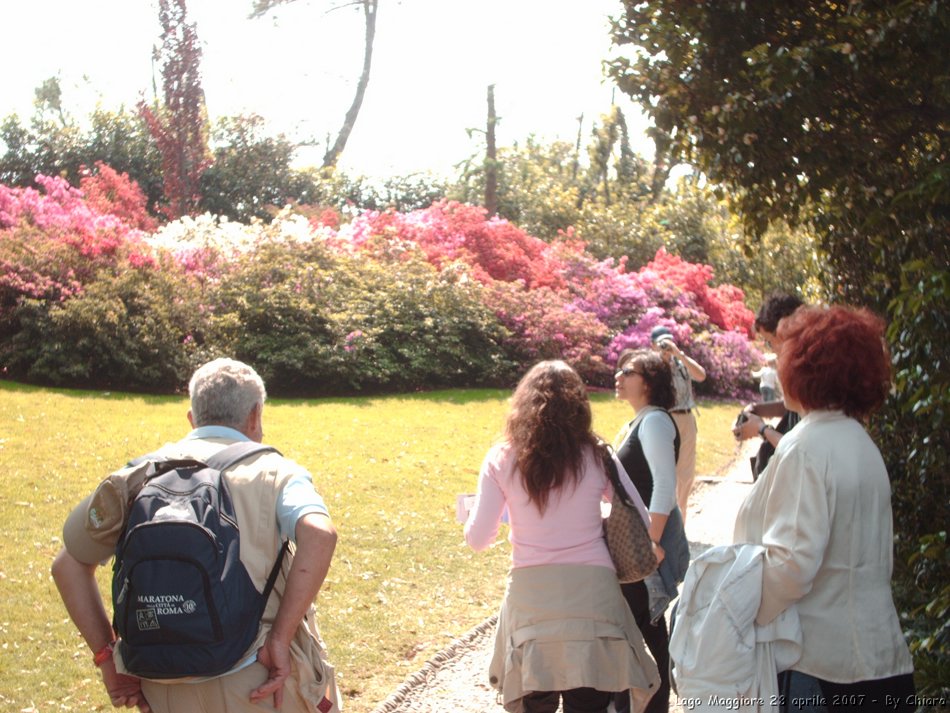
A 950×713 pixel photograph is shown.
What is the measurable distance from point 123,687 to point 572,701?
1.58 metres

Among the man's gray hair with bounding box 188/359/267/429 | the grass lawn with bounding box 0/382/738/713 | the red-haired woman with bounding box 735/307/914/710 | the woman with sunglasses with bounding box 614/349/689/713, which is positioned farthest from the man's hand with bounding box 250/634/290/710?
the grass lawn with bounding box 0/382/738/713

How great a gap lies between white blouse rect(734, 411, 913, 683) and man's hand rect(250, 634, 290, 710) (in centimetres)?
135

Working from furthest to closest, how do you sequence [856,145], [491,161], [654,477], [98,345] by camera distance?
1. [491,161]
2. [98,345]
3. [856,145]
4. [654,477]

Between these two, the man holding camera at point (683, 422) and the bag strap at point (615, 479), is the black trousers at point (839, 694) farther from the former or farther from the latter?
the man holding camera at point (683, 422)

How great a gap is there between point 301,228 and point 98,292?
195 inches

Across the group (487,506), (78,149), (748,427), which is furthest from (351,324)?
(78,149)

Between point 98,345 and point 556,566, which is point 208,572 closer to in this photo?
point 556,566

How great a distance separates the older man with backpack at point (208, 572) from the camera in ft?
8.80

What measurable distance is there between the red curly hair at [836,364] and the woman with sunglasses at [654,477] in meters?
1.61

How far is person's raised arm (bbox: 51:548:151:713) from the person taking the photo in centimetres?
296

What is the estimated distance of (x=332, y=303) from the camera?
57.1ft

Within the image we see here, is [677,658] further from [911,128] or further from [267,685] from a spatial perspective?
[911,128]

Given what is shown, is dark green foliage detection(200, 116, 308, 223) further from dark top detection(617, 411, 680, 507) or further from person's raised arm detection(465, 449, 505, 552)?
person's raised arm detection(465, 449, 505, 552)

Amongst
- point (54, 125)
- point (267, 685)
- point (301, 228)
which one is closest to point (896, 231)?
point (267, 685)
